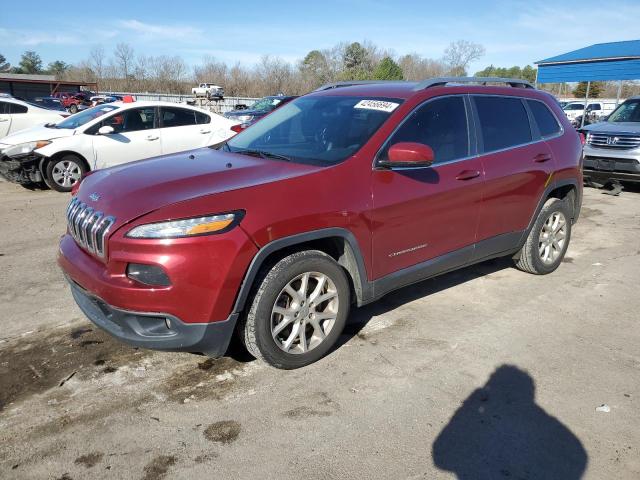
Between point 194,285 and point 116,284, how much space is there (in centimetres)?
44

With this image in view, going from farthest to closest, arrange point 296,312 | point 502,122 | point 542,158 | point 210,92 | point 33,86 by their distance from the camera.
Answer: point 33,86 → point 210,92 → point 542,158 → point 502,122 → point 296,312

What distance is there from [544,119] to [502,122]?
2.60 feet

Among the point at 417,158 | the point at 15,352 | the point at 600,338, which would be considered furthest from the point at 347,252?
the point at 15,352

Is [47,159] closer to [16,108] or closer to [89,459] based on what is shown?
[16,108]

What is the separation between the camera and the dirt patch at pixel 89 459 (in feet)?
8.16

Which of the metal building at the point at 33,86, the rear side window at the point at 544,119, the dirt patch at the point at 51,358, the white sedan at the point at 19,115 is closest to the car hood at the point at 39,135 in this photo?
the white sedan at the point at 19,115

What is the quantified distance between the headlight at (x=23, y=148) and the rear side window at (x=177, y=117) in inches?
79.7

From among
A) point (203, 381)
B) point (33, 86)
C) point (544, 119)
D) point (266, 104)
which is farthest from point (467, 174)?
point (33, 86)

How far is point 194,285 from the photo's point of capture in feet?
9.04

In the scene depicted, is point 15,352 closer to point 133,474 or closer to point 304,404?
point 133,474

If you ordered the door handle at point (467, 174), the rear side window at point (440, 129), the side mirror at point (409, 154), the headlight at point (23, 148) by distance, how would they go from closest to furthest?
the side mirror at point (409, 154) → the rear side window at point (440, 129) → the door handle at point (467, 174) → the headlight at point (23, 148)

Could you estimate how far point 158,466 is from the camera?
248 centimetres

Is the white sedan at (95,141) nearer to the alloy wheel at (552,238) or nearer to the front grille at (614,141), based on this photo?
the alloy wheel at (552,238)

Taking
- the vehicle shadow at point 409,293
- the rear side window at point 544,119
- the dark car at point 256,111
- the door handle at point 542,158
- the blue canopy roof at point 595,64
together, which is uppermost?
the blue canopy roof at point 595,64
